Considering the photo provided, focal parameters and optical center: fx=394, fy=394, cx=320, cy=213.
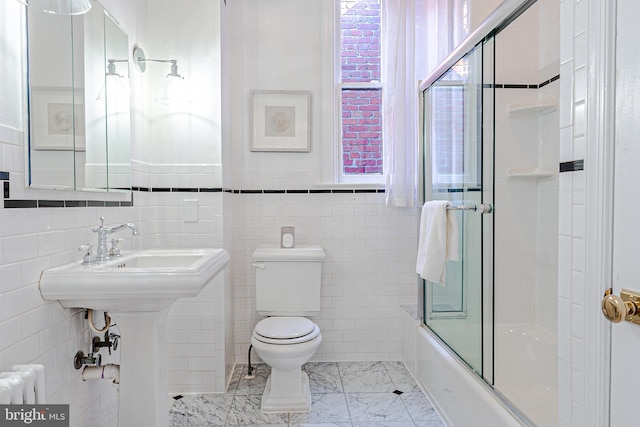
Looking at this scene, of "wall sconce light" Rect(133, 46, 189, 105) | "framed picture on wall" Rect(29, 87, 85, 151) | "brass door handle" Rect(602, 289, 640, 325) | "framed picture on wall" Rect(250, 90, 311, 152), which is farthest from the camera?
"framed picture on wall" Rect(250, 90, 311, 152)

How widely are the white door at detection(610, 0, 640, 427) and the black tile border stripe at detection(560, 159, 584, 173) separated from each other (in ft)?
0.32

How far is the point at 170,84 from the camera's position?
226cm

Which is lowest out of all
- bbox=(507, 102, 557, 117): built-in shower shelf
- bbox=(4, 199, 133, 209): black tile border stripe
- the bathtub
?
the bathtub

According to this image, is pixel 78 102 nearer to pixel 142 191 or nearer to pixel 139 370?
pixel 142 191

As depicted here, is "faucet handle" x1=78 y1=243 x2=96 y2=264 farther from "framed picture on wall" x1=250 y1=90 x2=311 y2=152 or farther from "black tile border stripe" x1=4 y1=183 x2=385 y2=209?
"framed picture on wall" x1=250 y1=90 x2=311 y2=152

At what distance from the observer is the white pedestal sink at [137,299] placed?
1395mm

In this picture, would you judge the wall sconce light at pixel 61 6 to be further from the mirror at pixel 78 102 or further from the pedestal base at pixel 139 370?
the pedestal base at pixel 139 370

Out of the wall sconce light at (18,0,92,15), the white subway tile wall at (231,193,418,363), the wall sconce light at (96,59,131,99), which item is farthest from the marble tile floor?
the wall sconce light at (18,0,92,15)

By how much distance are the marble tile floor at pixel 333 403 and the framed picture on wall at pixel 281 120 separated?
1.55 meters

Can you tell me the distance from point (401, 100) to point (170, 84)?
1440 mm

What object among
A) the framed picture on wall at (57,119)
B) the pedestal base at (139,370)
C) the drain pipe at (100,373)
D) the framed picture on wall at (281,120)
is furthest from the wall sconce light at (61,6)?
the framed picture on wall at (281,120)

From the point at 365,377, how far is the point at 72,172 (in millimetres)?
2052

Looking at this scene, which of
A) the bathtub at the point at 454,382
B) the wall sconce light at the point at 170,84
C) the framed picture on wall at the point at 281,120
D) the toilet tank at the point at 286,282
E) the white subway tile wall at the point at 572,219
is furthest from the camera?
the framed picture on wall at the point at 281,120

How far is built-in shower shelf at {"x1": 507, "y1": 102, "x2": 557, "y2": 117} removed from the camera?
7.53 ft
